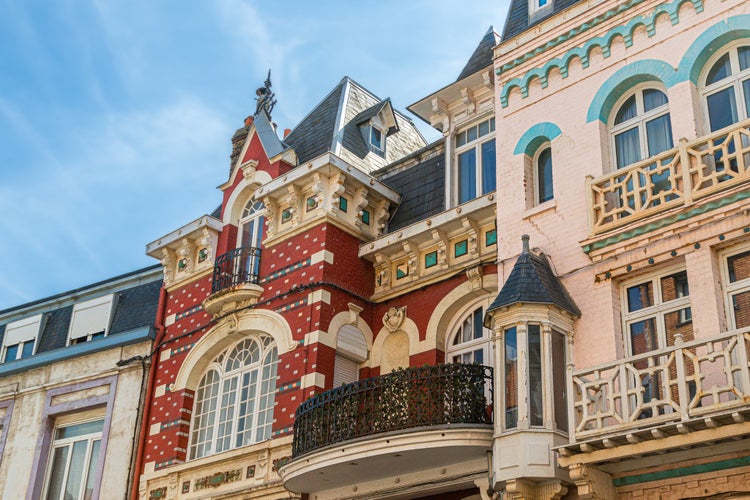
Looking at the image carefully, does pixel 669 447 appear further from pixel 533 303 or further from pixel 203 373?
pixel 203 373

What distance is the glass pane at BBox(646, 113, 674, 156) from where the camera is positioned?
1513cm

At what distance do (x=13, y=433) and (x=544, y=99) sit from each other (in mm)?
16311

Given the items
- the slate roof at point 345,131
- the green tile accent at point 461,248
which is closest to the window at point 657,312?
the green tile accent at point 461,248

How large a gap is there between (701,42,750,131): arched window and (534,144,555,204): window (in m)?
2.91

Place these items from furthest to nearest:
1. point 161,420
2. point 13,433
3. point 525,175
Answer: point 13,433 < point 161,420 < point 525,175

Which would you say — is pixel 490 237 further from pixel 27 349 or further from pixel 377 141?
pixel 27 349

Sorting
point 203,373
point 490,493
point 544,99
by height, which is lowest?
point 490,493

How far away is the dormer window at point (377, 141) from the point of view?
2378 centimetres

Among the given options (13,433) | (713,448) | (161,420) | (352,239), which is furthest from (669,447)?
(13,433)

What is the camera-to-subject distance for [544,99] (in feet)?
55.7

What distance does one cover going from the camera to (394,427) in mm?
15695

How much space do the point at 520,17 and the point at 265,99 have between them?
8.13 metres

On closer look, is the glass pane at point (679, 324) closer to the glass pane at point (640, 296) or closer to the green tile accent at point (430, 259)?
the glass pane at point (640, 296)

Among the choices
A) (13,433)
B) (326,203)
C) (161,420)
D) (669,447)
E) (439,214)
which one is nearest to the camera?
(669,447)
